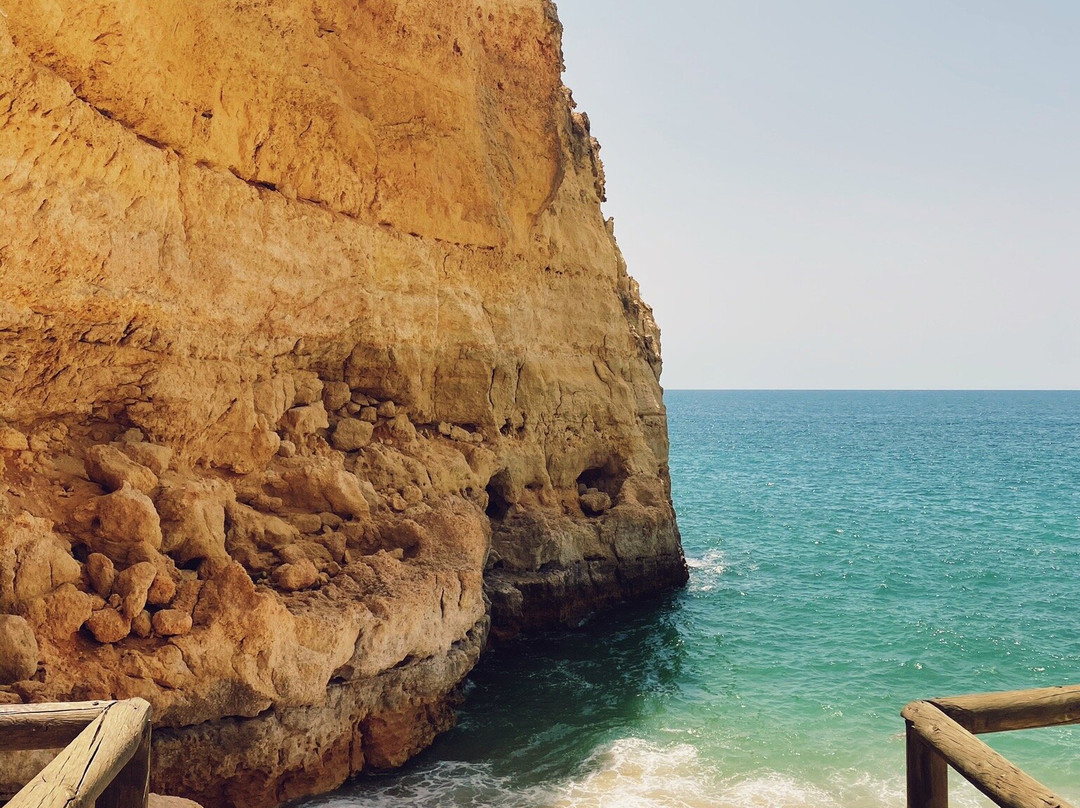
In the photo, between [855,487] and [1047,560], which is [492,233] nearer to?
[1047,560]

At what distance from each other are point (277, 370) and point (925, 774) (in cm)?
1007

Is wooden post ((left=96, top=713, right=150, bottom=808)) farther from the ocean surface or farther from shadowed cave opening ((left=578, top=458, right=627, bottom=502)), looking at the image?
shadowed cave opening ((left=578, top=458, right=627, bottom=502))

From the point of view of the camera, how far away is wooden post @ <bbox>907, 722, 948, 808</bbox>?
329 cm

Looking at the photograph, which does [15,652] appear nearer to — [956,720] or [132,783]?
[132,783]

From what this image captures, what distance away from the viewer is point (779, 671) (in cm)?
1483

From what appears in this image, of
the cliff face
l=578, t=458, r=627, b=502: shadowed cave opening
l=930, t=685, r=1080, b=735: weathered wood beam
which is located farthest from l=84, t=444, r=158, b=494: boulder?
l=578, t=458, r=627, b=502: shadowed cave opening

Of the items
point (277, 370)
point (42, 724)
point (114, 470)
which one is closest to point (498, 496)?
point (277, 370)

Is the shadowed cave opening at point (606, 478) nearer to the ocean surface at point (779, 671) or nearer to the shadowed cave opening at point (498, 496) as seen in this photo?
the ocean surface at point (779, 671)

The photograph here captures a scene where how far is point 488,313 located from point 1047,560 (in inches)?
733

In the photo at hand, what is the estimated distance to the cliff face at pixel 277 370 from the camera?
27.7ft

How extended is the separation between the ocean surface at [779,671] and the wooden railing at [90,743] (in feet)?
21.9

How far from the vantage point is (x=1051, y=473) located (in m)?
46.7

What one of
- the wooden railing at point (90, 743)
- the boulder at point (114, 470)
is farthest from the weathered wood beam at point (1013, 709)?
the boulder at point (114, 470)

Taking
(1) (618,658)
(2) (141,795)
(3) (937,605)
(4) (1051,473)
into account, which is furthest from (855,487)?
(2) (141,795)
